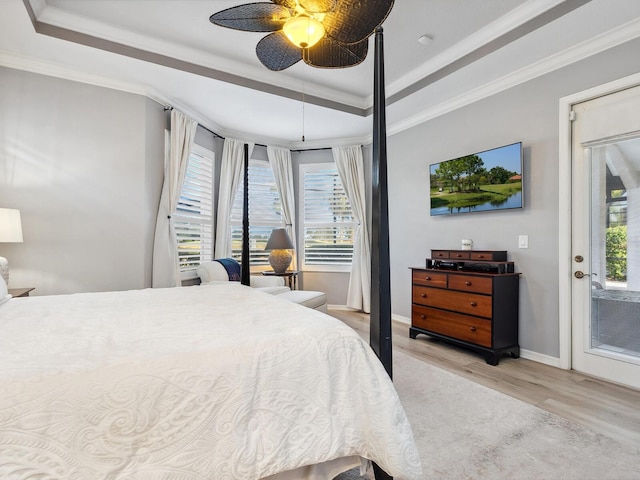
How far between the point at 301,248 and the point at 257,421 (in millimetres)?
4325

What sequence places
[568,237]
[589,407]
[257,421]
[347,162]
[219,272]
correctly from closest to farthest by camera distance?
1. [257,421]
2. [589,407]
3. [568,237]
4. [219,272]
5. [347,162]

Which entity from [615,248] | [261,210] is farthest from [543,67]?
[261,210]

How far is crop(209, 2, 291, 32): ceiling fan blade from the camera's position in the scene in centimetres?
183

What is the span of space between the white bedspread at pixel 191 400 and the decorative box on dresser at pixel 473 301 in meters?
2.11

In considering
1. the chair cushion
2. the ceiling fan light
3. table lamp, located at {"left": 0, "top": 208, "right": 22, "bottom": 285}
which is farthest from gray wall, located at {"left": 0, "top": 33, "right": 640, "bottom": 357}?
the ceiling fan light

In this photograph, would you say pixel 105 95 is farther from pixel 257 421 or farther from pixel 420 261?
pixel 420 261

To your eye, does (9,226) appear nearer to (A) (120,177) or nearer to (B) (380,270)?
(A) (120,177)

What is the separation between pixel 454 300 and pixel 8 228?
3840 mm

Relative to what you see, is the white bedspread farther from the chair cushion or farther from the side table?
the side table

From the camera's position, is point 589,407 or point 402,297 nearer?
point 589,407

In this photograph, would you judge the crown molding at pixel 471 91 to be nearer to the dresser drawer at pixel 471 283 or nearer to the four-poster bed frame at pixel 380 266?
the dresser drawer at pixel 471 283

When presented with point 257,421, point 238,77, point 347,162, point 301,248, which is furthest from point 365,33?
point 301,248

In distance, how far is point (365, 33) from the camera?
173 cm

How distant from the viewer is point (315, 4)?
5.53 feet
